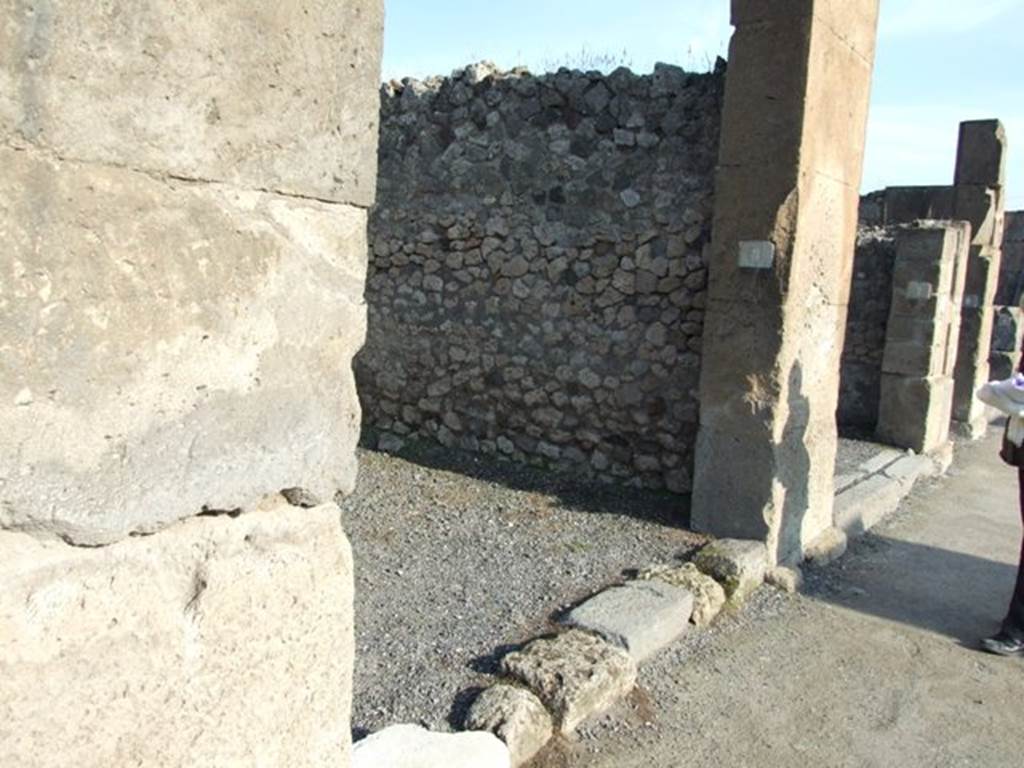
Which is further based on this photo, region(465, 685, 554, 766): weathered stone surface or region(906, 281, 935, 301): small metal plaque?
region(906, 281, 935, 301): small metal plaque

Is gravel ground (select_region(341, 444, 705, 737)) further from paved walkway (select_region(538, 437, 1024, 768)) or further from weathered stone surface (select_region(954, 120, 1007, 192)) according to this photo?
weathered stone surface (select_region(954, 120, 1007, 192))

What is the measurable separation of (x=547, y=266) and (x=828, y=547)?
2721 millimetres

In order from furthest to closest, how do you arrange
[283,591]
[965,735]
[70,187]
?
[965,735] < [283,591] < [70,187]

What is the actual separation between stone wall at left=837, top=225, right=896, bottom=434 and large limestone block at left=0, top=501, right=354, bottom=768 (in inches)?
343

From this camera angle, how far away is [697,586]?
438cm

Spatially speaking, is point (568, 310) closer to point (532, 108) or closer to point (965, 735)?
point (532, 108)

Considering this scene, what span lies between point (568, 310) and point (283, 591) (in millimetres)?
5031

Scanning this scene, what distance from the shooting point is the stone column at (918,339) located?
28.1 ft

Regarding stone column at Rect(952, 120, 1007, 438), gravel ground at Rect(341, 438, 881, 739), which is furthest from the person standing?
stone column at Rect(952, 120, 1007, 438)

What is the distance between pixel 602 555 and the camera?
4910mm

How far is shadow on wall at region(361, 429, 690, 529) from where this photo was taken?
18.6 ft

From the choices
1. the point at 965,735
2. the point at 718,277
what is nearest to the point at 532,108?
the point at 718,277

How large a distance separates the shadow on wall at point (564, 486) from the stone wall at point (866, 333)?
4.28 meters

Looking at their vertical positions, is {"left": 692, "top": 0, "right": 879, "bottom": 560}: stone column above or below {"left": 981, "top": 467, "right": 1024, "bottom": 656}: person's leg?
above
